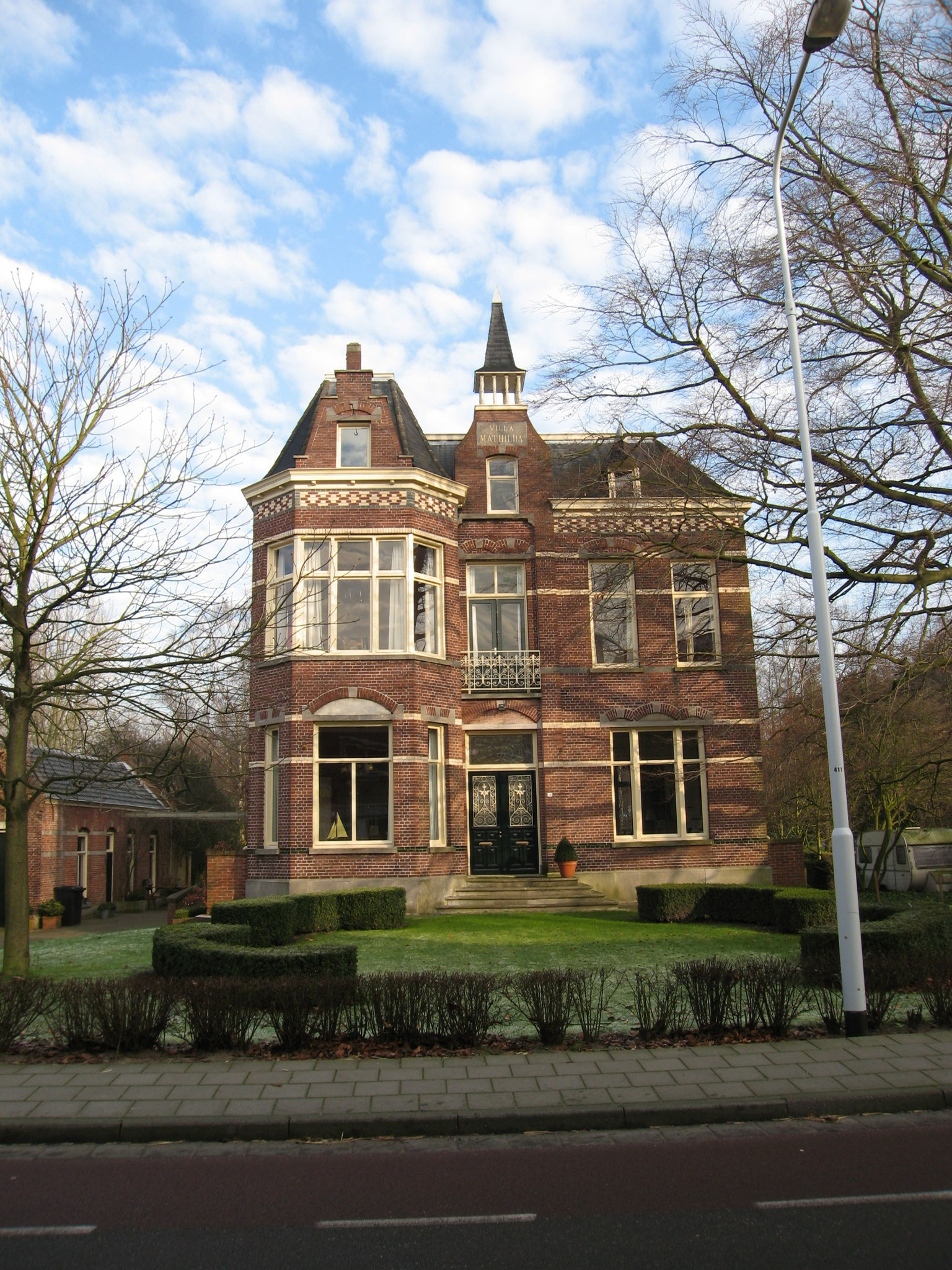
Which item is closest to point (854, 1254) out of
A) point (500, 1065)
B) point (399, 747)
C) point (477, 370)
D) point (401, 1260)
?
point (401, 1260)

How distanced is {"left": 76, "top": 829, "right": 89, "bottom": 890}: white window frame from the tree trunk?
20051mm

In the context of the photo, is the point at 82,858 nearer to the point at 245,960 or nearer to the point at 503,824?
the point at 503,824

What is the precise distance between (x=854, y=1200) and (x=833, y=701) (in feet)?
16.2

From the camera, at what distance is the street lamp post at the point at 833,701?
893 cm

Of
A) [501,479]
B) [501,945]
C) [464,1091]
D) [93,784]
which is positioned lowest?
[501,945]

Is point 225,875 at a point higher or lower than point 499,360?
lower

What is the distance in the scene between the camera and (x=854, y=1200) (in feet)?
17.7

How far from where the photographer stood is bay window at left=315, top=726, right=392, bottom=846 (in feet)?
68.0

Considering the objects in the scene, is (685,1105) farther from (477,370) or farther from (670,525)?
(477,370)

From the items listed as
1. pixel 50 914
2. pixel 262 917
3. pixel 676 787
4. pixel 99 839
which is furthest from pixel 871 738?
pixel 99 839

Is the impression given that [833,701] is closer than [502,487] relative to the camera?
Yes

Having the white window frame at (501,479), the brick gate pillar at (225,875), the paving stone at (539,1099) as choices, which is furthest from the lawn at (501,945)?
the white window frame at (501,479)

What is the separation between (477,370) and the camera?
982 inches

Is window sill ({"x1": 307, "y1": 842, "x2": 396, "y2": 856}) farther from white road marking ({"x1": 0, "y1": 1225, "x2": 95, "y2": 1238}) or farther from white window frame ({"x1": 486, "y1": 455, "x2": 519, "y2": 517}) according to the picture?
white road marking ({"x1": 0, "y1": 1225, "x2": 95, "y2": 1238})
